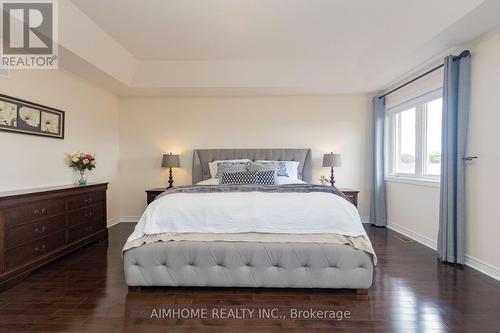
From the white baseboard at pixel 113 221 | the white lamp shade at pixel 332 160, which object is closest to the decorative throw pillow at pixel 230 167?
the white lamp shade at pixel 332 160

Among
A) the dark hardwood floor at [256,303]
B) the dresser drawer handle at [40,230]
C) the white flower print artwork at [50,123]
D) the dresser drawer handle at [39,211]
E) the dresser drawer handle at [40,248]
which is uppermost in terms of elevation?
the white flower print artwork at [50,123]

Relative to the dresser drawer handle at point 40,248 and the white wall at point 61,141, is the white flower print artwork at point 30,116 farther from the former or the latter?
the dresser drawer handle at point 40,248

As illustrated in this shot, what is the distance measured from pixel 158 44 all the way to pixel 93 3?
39.9 inches

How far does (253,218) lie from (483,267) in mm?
2397

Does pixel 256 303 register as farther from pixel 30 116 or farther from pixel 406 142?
pixel 406 142

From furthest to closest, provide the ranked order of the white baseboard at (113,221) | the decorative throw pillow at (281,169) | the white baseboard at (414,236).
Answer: the white baseboard at (113,221) → the decorative throw pillow at (281,169) → the white baseboard at (414,236)

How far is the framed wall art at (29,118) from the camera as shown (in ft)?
9.32

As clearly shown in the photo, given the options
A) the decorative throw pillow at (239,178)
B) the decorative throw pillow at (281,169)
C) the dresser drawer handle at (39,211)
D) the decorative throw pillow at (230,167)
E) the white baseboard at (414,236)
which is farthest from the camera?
the decorative throw pillow at (281,169)

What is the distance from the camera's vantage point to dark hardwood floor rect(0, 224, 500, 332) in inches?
73.6

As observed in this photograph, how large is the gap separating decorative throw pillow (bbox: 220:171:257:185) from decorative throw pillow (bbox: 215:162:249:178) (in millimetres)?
337

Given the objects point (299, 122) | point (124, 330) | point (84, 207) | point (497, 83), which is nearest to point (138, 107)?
point (84, 207)

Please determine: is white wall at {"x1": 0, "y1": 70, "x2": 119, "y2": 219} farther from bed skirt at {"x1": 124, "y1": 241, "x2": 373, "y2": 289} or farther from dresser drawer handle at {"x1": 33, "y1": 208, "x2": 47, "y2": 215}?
bed skirt at {"x1": 124, "y1": 241, "x2": 373, "y2": 289}

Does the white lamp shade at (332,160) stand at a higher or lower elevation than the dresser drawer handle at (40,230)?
higher

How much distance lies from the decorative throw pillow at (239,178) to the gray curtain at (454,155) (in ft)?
7.44
